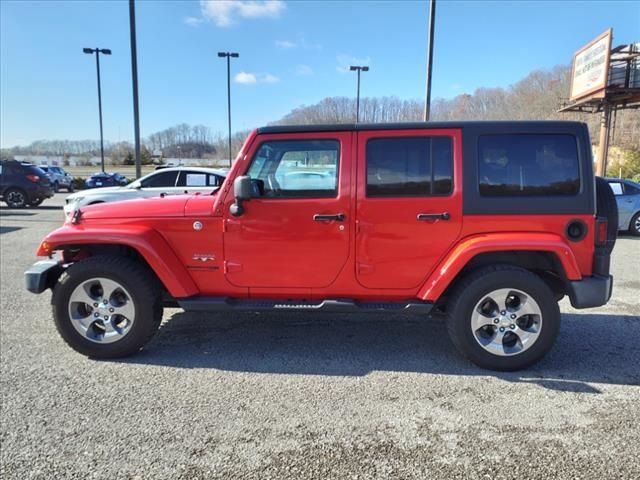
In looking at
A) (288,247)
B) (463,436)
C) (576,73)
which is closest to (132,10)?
(288,247)

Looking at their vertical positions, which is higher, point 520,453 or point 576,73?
point 576,73

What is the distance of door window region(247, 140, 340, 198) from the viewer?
3583 mm

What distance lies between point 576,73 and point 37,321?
89.5ft

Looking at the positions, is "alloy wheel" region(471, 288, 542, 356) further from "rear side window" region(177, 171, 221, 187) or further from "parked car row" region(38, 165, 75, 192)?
"parked car row" region(38, 165, 75, 192)

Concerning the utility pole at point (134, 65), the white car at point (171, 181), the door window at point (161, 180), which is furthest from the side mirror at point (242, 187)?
the utility pole at point (134, 65)

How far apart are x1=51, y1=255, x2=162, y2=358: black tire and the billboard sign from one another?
23685 mm

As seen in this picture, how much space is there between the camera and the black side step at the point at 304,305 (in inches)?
140

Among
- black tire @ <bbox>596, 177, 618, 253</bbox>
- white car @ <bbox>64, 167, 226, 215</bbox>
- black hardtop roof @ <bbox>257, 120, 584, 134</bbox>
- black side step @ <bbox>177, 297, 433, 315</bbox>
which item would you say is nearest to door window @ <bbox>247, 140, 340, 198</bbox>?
black hardtop roof @ <bbox>257, 120, 584, 134</bbox>

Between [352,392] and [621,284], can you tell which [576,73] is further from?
[352,392]

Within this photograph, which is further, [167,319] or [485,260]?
[167,319]

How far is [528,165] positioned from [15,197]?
1859cm

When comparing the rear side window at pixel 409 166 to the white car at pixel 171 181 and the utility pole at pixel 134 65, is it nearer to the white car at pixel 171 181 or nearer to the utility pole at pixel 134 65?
the white car at pixel 171 181

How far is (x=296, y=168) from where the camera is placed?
3.64 metres

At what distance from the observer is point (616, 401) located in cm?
307
